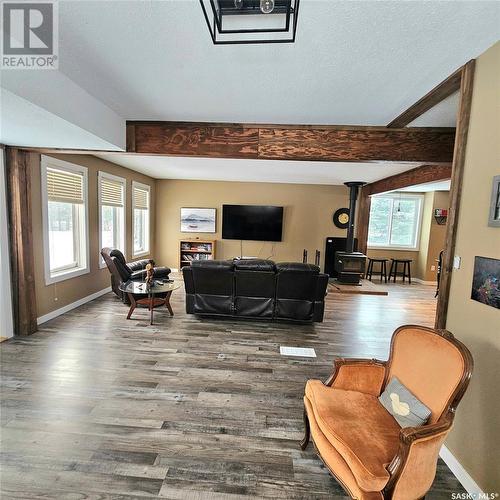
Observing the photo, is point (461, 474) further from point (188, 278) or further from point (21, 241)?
point (21, 241)

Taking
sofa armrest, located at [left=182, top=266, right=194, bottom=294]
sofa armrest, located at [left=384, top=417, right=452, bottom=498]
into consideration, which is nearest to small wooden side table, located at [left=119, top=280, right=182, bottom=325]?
sofa armrest, located at [left=182, top=266, right=194, bottom=294]

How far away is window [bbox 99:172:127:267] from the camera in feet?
16.5

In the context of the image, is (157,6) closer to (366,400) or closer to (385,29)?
(385,29)

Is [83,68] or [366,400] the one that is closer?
[366,400]

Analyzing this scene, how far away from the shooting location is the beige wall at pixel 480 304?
1.54 m

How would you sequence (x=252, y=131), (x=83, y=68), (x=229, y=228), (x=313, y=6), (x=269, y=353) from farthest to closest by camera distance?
(x=229, y=228), (x=269, y=353), (x=252, y=131), (x=83, y=68), (x=313, y=6)

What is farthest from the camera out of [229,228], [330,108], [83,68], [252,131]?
[229,228]

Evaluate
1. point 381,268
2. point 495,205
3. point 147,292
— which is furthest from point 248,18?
point 381,268

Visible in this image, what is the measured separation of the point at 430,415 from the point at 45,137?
3.96 meters

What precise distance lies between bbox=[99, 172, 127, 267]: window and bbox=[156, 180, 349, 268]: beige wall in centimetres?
187

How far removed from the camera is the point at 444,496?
1595 mm

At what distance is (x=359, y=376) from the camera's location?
1848mm

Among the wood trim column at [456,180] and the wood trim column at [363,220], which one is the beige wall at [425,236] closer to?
the wood trim column at [363,220]

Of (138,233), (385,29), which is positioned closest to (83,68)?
(385,29)
